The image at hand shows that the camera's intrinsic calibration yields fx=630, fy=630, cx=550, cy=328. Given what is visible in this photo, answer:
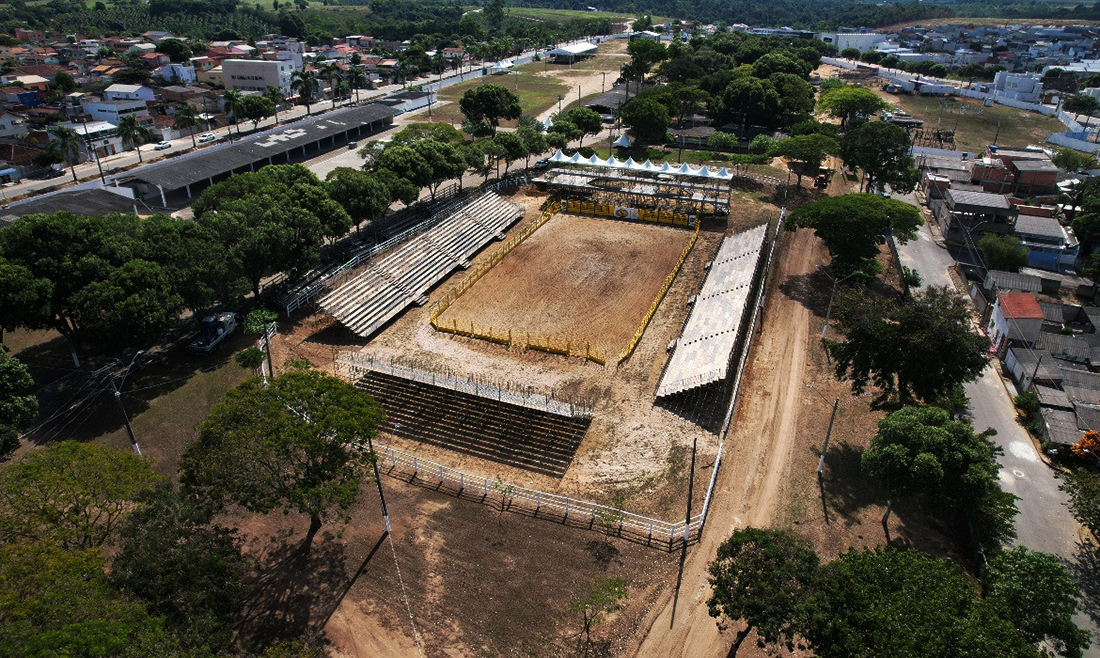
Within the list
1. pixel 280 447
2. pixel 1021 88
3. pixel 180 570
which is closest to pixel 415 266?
pixel 280 447

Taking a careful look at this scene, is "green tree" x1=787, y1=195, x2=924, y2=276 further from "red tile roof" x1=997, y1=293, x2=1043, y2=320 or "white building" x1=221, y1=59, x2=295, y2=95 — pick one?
"white building" x1=221, y1=59, x2=295, y2=95

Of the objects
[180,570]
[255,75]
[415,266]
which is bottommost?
[415,266]

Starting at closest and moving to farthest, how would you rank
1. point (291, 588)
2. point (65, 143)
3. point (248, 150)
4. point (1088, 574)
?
point (291, 588) → point (1088, 574) → point (65, 143) → point (248, 150)

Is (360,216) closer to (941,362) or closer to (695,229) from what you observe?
(695,229)

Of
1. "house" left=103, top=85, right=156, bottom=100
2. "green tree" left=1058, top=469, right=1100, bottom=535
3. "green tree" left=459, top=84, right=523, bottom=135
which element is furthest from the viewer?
"house" left=103, top=85, right=156, bottom=100

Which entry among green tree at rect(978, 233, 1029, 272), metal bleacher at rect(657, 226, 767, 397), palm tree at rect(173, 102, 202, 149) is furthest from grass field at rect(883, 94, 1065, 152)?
palm tree at rect(173, 102, 202, 149)

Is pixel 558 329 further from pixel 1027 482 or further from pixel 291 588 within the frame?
→ pixel 1027 482
